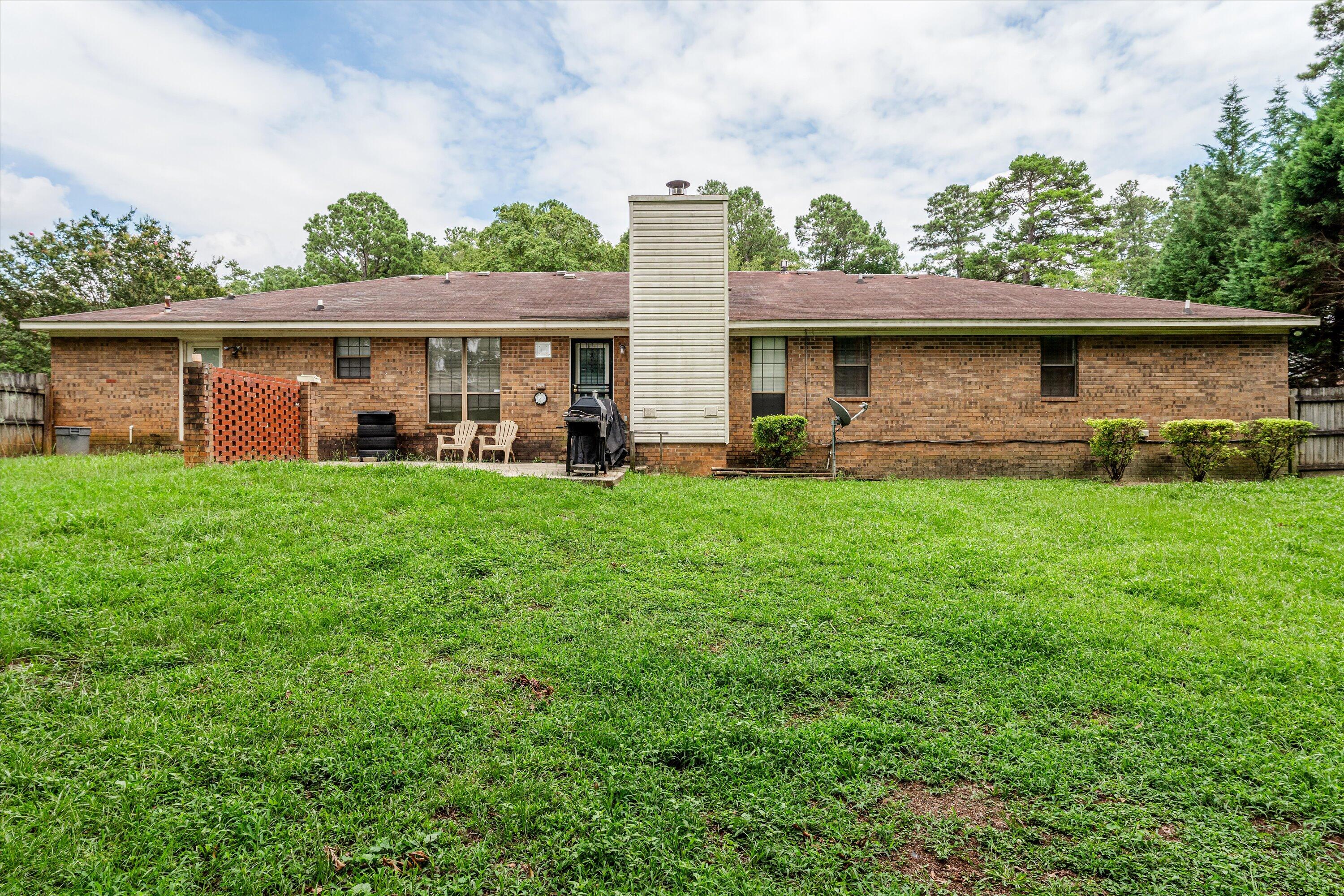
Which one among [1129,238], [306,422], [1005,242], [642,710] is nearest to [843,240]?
[1005,242]

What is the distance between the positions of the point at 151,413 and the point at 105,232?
22.1 metres

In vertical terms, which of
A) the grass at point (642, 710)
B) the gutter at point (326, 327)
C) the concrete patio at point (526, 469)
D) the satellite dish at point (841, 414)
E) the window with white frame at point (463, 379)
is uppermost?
the gutter at point (326, 327)

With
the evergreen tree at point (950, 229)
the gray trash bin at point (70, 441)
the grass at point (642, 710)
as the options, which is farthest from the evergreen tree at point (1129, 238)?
the gray trash bin at point (70, 441)

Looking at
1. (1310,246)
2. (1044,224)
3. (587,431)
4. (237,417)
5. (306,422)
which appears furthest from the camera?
(1044,224)

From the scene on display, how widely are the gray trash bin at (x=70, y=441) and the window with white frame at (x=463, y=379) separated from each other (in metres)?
6.58

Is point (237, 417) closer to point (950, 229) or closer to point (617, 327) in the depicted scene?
point (617, 327)

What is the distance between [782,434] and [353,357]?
859cm

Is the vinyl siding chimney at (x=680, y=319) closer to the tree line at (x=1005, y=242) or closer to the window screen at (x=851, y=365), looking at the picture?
the tree line at (x=1005, y=242)

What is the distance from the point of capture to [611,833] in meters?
1.81

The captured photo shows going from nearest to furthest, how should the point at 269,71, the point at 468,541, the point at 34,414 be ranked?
the point at 468,541, the point at 269,71, the point at 34,414

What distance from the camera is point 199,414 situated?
684 centimetres

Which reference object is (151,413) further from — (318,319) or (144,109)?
(144,109)

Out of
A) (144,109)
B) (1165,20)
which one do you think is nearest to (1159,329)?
(1165,20)

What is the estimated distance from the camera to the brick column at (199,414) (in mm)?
6758
